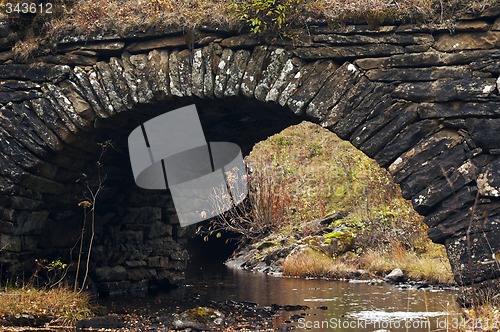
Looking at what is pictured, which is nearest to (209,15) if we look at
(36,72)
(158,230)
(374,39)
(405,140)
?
(374,39)

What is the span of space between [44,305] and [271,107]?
11.1 ft

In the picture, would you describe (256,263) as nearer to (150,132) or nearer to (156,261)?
(156,261)

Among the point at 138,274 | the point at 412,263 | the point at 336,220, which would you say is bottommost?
the point at 138,274

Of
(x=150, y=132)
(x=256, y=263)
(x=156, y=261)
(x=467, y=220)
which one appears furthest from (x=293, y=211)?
(x=467, y=220)

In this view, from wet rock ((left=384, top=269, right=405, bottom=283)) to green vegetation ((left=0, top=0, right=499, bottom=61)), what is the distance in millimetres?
6215

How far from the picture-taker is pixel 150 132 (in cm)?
955

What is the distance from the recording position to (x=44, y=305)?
28.1 ft

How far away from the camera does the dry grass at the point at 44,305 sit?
27.3 ft

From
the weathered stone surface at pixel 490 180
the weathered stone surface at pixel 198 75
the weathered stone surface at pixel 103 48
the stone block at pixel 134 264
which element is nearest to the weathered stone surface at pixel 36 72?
the weathered stone surface at pixel 103 48

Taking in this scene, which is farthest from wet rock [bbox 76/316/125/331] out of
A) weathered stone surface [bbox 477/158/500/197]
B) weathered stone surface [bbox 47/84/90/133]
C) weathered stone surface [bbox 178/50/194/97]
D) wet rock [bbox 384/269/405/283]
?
wet rock [bbox 384/269/405/283]

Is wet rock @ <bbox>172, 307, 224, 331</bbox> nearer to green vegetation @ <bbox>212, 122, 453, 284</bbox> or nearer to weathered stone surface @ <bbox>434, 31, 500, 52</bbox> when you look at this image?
weathered stone surface @ <bbox>434, 31, 500, 52</bbox>

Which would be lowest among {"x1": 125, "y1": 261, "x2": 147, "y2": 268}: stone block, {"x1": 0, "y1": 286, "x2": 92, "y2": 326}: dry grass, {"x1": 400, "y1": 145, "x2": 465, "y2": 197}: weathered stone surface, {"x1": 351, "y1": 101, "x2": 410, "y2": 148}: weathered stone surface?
{"x1": 0, "y1": 286, "x2": 92, "y2": 326}: dry grass

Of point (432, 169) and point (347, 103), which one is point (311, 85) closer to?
point (347, 103)

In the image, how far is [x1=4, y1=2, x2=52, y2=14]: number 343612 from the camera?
29.3 feet
